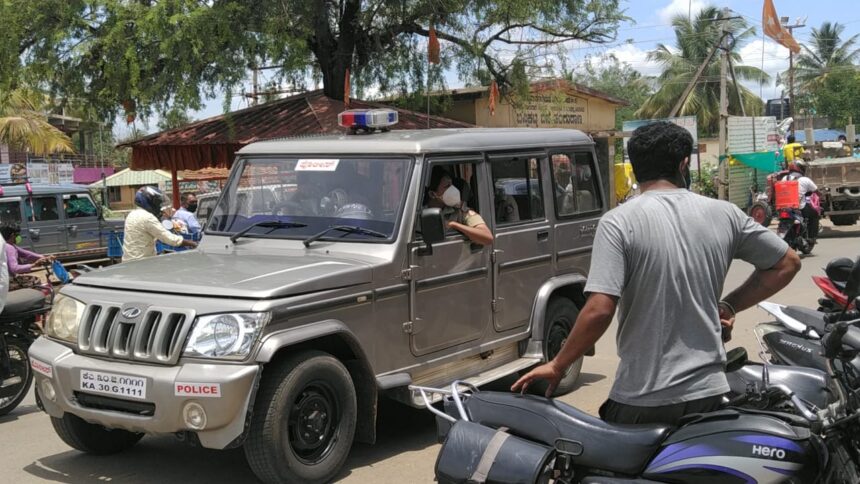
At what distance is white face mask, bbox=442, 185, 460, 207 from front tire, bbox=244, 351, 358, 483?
1548mm

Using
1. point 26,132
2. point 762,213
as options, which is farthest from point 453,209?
point 26,132

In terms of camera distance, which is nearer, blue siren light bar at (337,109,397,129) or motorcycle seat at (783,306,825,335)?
motorcycle seat at (783,306,825,335)

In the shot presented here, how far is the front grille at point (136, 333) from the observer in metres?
4.56

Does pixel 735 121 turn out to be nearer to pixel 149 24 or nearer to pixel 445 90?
pixel 445 90

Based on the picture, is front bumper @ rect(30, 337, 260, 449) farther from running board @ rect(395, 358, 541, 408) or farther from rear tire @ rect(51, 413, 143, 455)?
running board @ rect(395, 358, 541, 408)

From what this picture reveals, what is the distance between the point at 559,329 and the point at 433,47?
9.06 metres

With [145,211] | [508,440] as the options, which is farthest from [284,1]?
[508,440]

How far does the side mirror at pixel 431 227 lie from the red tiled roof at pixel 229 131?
9.11 meters

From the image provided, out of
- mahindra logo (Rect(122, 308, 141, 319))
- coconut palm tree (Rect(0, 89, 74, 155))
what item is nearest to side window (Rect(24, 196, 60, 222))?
coconut palm tree (Rect(0, 89, 74, 155))

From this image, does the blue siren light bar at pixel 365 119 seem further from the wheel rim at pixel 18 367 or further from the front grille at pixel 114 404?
the wheel rim at pixel 18 367

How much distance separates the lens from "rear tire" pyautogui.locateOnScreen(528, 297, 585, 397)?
22.3 feet

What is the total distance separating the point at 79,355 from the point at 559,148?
159 inches

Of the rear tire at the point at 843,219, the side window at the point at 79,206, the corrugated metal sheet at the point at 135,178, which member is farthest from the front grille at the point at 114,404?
the corrugated metal sheet at the point at 135,178

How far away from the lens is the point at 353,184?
5.80 metres
